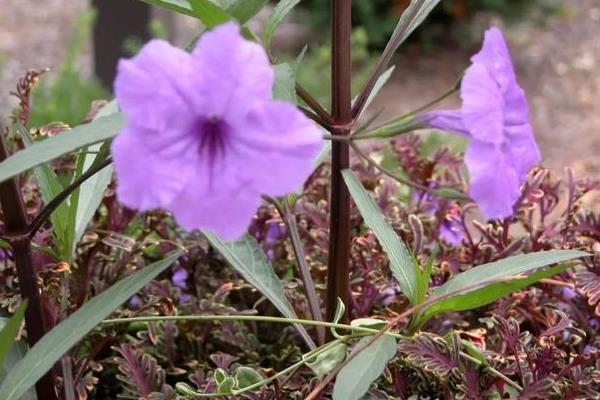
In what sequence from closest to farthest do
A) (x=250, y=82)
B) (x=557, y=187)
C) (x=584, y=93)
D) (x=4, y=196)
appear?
(x=250, y=82), (x=4, y=196), (x=557, y=187), (x=584, y=93)

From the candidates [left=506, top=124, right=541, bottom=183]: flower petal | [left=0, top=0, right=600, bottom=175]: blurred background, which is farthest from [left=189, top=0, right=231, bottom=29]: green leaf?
[left=0, top=0, right=600, bottom=175]: blurred background

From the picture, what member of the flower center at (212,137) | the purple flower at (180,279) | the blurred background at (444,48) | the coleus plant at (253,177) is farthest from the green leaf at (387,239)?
the blurred background at (444,48)

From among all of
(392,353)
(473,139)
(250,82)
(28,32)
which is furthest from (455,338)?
(28,32)

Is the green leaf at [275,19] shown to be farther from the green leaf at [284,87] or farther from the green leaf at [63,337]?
the green leaf at [63,337]

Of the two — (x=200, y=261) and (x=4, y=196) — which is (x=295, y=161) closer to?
(x=4, y=196)

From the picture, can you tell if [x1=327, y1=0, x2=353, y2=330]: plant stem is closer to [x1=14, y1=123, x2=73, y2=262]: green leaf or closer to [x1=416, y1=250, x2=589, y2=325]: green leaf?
[x1=416, y1=250, x2=589, y2=325]: green leaf
